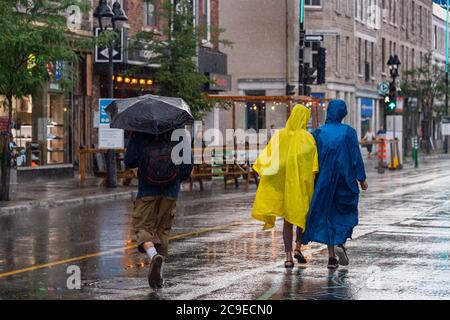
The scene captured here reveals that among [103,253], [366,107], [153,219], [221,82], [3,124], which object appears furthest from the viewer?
[366,107]

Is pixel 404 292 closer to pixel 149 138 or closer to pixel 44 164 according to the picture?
pixel 149 138

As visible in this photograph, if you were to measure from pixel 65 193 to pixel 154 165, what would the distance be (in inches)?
615

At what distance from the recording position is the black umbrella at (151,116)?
35.4ft

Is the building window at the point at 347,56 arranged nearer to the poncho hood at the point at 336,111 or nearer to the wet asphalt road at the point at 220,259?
the wet asphalt road at the point at 220,259

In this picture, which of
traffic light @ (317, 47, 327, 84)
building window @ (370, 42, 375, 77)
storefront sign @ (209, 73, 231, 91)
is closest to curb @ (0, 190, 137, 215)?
traffic light @ (317, 47, 327, 84)

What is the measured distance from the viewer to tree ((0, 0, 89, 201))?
22250mm

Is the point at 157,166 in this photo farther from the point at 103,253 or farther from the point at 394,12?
the point at 394,12

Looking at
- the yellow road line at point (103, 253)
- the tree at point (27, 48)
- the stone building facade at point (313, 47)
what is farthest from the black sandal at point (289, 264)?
the stone building facade at point (313, 47)

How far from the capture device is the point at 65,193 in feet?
85.5

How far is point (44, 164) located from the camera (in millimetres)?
31875

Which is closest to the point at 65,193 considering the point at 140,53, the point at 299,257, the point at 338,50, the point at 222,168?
the point at 222,168

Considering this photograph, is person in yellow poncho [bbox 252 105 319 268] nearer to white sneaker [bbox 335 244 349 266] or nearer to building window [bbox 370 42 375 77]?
white sneaker [bbox 335 244 349 266]

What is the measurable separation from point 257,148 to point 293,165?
1939 centimetres

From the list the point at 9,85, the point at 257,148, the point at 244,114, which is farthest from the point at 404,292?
the point at 244,114
